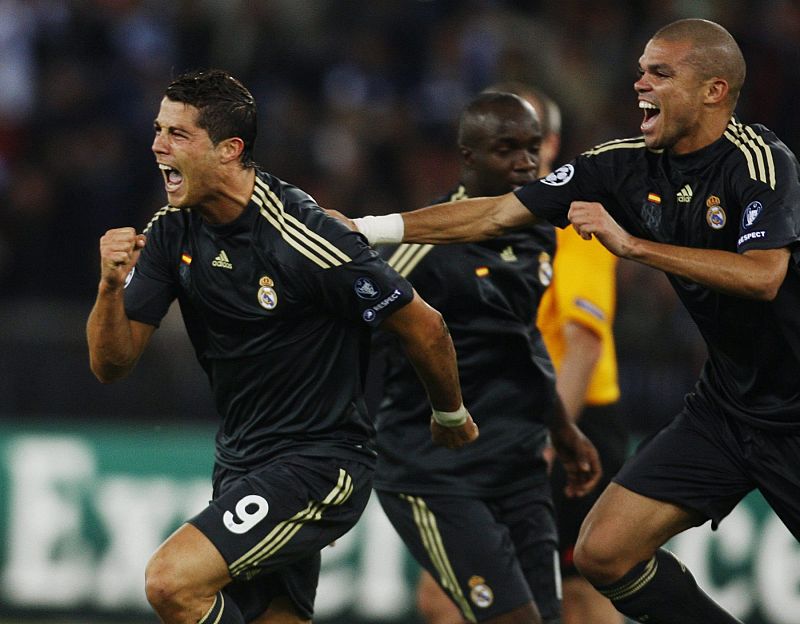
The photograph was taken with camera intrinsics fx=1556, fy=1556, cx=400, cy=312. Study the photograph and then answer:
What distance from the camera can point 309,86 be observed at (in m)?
13.3

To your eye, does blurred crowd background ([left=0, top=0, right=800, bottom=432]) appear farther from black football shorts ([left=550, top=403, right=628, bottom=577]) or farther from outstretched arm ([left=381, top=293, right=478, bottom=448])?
outstretched arm ([left=381, top=293, right=478, bottom=448])

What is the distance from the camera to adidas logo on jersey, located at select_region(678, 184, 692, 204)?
17.8ft

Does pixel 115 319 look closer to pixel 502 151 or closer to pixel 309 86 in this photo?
pixel 502 151

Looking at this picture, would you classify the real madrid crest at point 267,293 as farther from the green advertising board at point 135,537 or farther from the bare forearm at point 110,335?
the green advertising board at point 135,537

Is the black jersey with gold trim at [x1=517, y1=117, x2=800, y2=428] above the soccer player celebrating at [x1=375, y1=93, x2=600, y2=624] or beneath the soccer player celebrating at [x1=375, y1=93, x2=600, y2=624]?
above

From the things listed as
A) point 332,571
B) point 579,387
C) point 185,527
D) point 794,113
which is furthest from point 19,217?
point 185,527

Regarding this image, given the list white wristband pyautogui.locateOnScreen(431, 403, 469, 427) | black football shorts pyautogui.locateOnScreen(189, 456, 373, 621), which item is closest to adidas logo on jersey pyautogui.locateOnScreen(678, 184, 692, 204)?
white wristband pyautogui.locateOnScreen(431, 403, 469, 427)

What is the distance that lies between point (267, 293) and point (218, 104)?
26.5 inches

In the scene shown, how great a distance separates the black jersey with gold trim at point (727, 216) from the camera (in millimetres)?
5238

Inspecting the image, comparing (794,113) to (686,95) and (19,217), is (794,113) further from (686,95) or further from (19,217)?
(686,95)

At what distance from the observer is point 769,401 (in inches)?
219

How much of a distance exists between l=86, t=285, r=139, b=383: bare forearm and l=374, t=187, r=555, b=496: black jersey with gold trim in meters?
1.17

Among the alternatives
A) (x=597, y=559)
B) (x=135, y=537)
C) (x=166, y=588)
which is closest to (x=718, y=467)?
(x=597, y=559)

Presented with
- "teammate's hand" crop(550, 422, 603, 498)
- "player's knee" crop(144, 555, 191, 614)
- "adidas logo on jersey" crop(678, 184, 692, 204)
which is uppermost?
"adidas logo on jersey" crop(678, 184, 692, 204)
